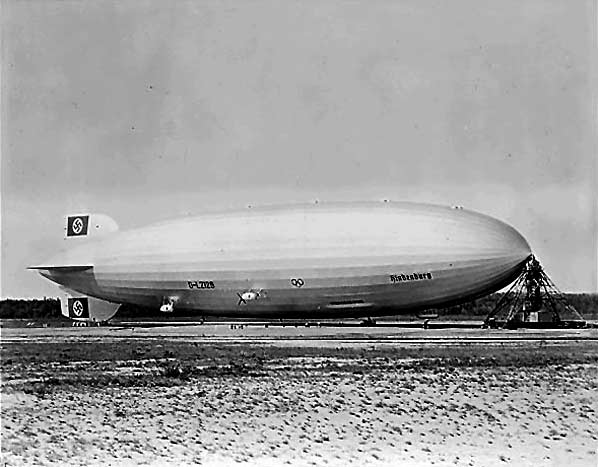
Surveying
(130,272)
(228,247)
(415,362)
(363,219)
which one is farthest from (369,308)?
(415,362)

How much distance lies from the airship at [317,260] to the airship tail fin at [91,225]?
2.26 m

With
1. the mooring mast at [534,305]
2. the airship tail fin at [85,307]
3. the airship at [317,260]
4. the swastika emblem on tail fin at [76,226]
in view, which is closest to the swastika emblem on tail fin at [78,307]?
the airship tail fin at [85,307]

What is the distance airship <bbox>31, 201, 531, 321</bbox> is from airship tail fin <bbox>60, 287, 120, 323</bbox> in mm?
4663

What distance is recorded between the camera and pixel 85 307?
160 feet

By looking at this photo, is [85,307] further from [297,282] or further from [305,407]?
[305,407]

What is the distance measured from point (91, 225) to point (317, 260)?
14441 millimetres

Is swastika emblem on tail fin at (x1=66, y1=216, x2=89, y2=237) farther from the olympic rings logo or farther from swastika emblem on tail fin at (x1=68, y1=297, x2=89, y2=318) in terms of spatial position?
the olympic rings logo

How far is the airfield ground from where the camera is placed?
1177 centimetres

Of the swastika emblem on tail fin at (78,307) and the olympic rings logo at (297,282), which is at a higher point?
the olympic rings logo at (297,282)

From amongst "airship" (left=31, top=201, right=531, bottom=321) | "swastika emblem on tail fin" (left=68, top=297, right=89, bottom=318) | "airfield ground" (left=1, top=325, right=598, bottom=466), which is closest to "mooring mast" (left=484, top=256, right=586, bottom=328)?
"airship" (left=31, top=201, right=531, bottom=321)

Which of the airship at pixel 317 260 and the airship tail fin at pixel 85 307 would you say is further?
the airship tail fin at pixel 85 307

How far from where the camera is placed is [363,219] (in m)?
38.2

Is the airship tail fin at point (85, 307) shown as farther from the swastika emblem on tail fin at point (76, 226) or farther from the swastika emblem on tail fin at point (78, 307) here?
the swastika emblem on tail fin at point (76, 226)

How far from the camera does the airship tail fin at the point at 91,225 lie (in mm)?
46750
